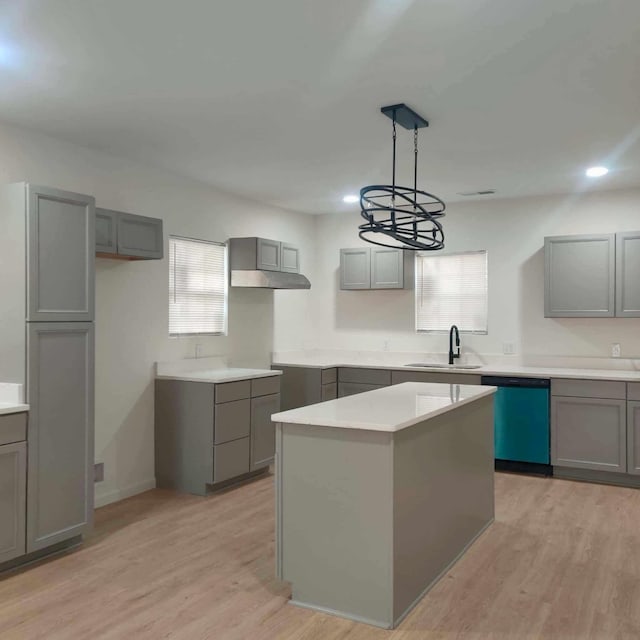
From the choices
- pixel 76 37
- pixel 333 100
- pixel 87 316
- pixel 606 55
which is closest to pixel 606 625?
pixel 606 55

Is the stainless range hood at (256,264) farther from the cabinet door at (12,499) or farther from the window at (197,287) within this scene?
the cabinet door at (12,499)

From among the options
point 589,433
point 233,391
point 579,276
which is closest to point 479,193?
point 579,276

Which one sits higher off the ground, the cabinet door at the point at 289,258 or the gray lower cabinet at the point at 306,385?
the cabinet door at the point at 289,258

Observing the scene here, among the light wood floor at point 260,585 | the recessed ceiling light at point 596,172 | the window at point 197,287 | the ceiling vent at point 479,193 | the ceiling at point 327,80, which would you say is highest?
the ceiling vent at point 479,193

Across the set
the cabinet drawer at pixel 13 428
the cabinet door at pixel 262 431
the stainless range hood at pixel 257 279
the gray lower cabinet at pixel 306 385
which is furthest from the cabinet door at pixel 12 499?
the gray lower cabinet at pixel 306 385

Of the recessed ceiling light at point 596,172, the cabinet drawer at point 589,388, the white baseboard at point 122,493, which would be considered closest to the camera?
the white baseboard at point 122,493

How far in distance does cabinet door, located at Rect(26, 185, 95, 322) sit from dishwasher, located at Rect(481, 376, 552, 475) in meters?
3.51

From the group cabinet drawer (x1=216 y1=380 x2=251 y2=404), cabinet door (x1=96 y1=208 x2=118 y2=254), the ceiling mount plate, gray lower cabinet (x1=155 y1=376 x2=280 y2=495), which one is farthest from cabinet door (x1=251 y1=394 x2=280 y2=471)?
the ceiling mount plate

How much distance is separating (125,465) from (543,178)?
4.10 meters

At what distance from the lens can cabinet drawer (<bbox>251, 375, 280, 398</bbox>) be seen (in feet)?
16.8

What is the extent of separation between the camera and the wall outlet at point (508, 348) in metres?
6.05

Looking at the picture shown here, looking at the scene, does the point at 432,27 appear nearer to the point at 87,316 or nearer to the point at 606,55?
the point at 606,55

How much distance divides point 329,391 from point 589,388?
2.38 m

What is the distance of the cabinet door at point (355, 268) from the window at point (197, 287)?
1504 millimetres
